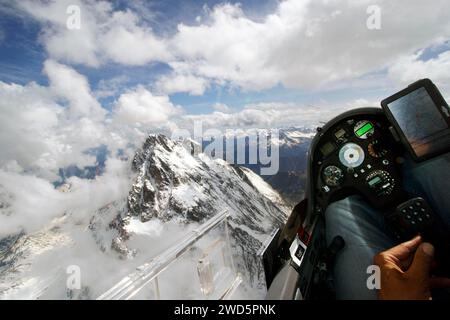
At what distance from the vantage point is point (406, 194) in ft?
11.3

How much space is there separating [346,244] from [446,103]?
1947 millimetres

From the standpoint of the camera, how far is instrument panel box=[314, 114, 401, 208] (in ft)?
11.9

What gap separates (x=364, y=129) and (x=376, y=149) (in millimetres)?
335

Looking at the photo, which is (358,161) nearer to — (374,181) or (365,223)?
(374,181)

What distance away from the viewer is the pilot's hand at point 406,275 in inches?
74.2

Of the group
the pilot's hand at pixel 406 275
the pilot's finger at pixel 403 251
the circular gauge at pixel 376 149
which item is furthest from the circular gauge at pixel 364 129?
the pilot's hand at pixel 406 275

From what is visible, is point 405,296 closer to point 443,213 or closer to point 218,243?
point 443,213

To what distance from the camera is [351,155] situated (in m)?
3.95

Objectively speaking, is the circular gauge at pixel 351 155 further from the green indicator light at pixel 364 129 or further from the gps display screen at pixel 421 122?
the gps display screen at pixel 421 122

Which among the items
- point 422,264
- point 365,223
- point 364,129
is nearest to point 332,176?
point 364,129

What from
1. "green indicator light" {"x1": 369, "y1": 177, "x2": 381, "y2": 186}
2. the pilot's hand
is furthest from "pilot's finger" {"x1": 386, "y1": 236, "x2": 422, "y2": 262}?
"green indicator light" {"x1": 369, "y1": 177, "x2": 381, "y2": 186}
